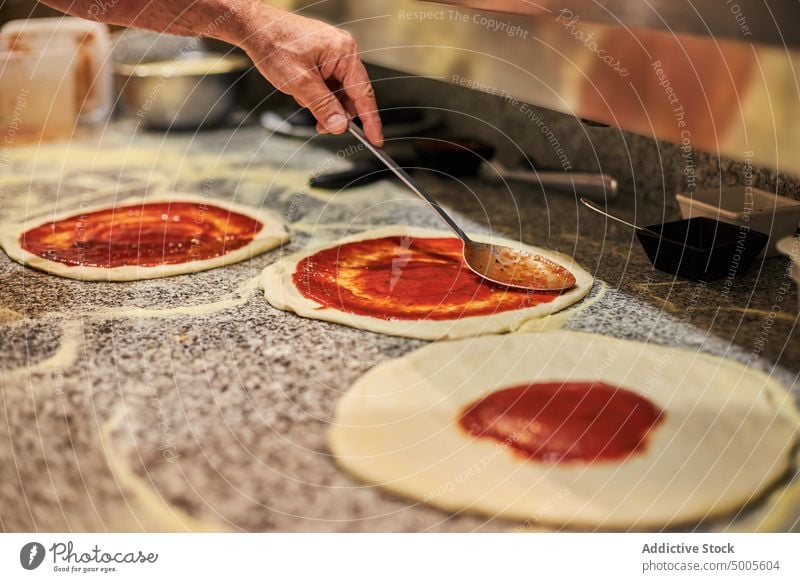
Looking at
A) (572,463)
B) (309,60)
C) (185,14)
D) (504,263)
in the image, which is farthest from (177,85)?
(572,463)

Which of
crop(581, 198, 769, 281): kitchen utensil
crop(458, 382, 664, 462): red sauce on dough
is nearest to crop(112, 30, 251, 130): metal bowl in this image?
crop(581, 198, 769, 281): kitchen utensil

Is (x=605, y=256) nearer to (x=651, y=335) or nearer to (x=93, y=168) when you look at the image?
(x=651, y=335)

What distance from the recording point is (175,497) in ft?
1.93

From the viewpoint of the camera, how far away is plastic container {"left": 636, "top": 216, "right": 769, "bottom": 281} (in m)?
0.90

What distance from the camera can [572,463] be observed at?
0.62 m

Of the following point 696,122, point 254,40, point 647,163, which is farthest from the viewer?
point 647,163

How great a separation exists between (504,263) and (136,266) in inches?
19.9

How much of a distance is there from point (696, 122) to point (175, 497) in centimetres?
61

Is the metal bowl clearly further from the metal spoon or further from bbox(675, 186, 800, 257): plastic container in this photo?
bbox(675, 186, 800, 257): plastic container

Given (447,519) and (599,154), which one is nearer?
(447,519)

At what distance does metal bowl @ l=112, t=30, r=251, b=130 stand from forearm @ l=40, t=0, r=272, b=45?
603mm

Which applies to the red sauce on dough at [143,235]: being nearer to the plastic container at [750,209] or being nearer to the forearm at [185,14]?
the forearm at [185,14]

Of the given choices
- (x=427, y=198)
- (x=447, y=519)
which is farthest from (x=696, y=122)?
(x=447, y=519)

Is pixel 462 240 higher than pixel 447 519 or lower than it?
higher
